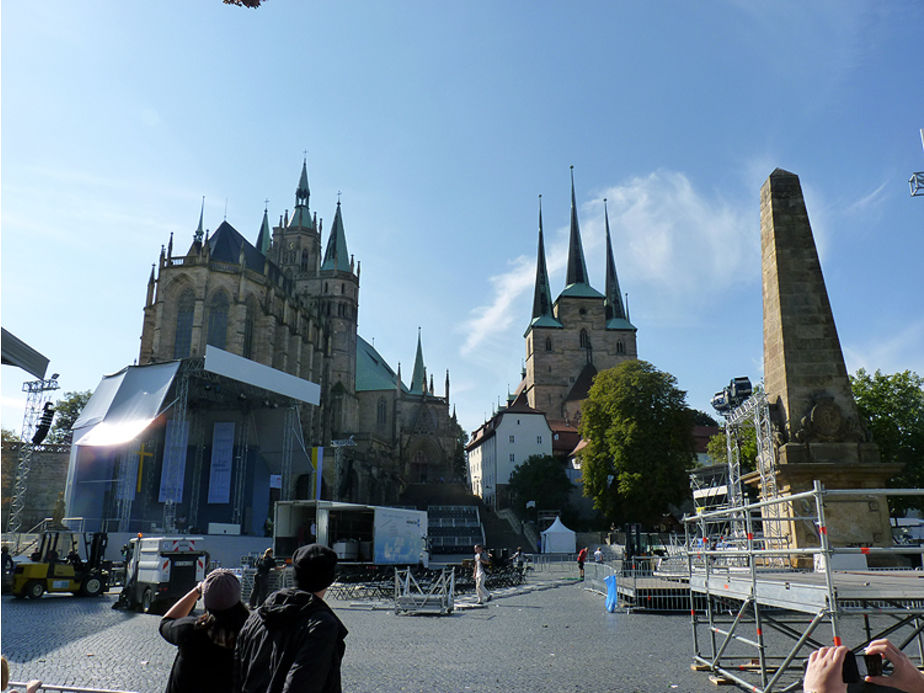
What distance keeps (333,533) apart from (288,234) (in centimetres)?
5004

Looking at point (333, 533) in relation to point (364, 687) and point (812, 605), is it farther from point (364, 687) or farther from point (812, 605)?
point (812, 605)

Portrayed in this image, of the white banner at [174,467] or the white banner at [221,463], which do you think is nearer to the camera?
the white banner at [174,467]

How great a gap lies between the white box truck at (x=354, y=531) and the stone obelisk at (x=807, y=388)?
14399 millimetres

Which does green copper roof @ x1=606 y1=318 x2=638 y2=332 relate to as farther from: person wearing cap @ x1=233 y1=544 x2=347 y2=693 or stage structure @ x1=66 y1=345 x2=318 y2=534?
person wearing cap @ x1=233 y1=544 x2=347 y2=693

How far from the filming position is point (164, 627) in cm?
328

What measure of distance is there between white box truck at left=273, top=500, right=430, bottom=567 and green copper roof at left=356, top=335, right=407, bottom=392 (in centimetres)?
4565

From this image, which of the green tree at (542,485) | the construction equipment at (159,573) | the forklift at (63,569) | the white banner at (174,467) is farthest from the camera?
the green tree at (542,485)

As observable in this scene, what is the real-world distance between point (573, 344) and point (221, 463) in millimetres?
49598

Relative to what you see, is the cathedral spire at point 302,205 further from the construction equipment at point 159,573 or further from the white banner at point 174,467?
the construction equipment at point 159,573

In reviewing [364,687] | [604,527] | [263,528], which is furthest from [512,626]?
[604,527]

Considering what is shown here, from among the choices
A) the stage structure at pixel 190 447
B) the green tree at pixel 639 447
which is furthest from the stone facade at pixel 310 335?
the green tree at pixel 639 447

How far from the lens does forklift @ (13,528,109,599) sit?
687 inches

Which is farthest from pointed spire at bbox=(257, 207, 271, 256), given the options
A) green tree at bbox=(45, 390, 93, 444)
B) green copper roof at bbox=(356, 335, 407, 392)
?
green tree at bbox=(45, 390, 93, 444)

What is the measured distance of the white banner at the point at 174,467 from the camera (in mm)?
31688
